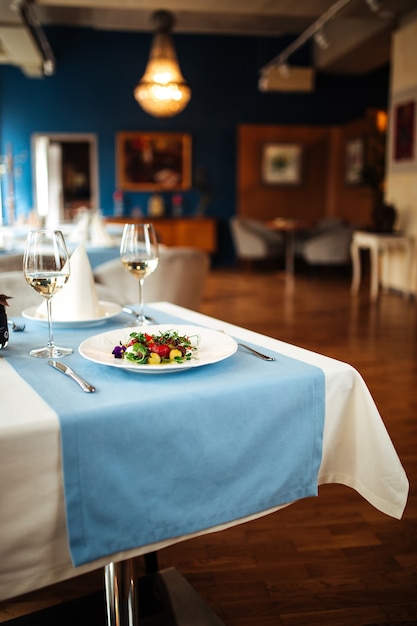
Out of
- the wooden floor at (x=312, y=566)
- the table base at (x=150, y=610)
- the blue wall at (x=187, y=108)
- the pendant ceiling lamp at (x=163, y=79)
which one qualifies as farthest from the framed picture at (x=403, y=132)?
the table base at (x=150, y=610)

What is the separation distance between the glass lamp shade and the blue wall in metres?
2.80

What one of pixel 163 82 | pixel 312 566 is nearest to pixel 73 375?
pixel 312 566

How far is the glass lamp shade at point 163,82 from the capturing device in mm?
7145

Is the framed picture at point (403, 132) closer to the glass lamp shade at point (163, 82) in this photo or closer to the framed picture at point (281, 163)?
the glass lamp shade at point (163, 82)

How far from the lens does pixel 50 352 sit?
3.76 ft

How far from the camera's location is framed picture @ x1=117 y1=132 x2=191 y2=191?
10.1 metres

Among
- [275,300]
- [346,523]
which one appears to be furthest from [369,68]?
[346,523]

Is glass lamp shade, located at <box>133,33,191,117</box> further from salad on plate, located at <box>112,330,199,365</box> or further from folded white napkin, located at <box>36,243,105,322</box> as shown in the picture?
salad on plate, located at <box>112,330,199,365</box>

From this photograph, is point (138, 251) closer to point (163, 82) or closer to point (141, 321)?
point (141, 321)

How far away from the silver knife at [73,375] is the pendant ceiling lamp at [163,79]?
671 centimetres

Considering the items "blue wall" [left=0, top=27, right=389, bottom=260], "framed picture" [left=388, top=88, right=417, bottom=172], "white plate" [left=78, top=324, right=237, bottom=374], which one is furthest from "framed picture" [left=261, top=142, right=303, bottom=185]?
"white plate" [left=78, top=324, right=237, bottom=374]

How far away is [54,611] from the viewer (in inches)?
58.6

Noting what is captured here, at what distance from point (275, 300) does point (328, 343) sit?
2.24 m

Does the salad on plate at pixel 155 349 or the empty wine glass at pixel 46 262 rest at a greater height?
the empty wine glass at pixel 46 262
